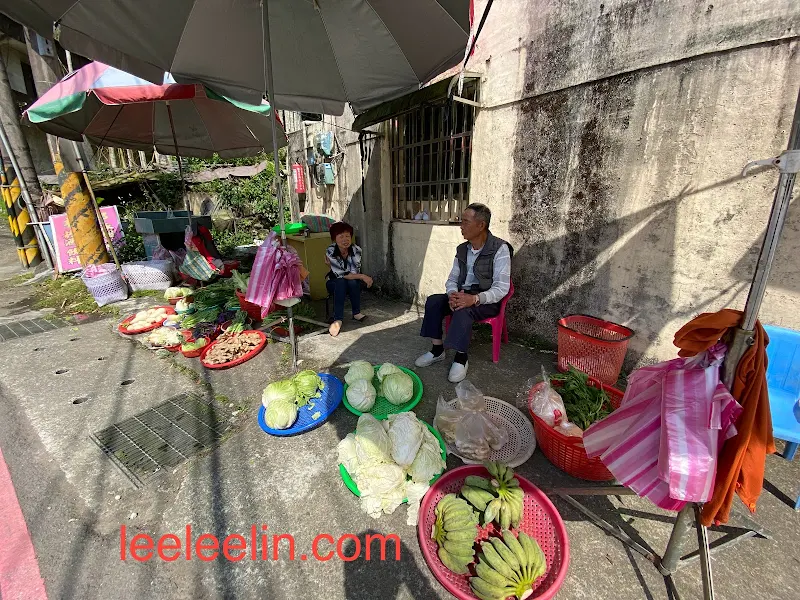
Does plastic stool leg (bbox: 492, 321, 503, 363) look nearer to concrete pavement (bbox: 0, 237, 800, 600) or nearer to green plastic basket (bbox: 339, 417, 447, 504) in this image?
concrete pavement (bbox: 0, 237, 800, 600)

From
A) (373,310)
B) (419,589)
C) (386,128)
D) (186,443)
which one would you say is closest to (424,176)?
(386,128)

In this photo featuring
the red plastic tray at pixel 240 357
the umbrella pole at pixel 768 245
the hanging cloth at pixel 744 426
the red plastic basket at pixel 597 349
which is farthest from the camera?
the red plastic tray at pixel 240 357

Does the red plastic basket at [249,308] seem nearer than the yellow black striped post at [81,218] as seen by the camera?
Yes

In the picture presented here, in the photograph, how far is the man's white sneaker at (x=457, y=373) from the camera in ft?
10.8

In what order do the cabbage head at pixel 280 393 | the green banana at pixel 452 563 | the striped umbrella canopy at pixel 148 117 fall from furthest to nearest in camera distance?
the striped umbrella canopy at pixel 148 117, the cabbage head at pixel 280 393, the green banana at pixel 452 563

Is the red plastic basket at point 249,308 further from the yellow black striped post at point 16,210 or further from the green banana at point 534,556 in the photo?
the yellow black striped post at point 16,210

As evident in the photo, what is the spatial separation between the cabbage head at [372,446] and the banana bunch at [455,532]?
1.57 feet

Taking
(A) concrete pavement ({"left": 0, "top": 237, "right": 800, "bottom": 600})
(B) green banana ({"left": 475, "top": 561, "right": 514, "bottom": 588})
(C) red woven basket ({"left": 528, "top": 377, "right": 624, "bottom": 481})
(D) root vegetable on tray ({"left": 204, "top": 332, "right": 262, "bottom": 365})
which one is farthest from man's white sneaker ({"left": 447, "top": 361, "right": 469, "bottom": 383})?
(D) root vegetable on tray ({"left": 204, "top": 332, "right": 262, "bottom": 365})

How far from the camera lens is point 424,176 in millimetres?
5008

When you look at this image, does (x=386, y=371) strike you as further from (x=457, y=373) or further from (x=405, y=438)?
(x=405, y=438)

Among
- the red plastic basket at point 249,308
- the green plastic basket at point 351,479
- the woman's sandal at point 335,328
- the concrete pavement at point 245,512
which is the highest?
the red plastic basket at point 249,308

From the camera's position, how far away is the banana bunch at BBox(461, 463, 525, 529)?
1.73m

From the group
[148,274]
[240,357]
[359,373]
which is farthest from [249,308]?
[148,274]

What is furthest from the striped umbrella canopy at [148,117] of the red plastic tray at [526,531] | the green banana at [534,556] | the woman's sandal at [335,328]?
the green banana at [534,556]
